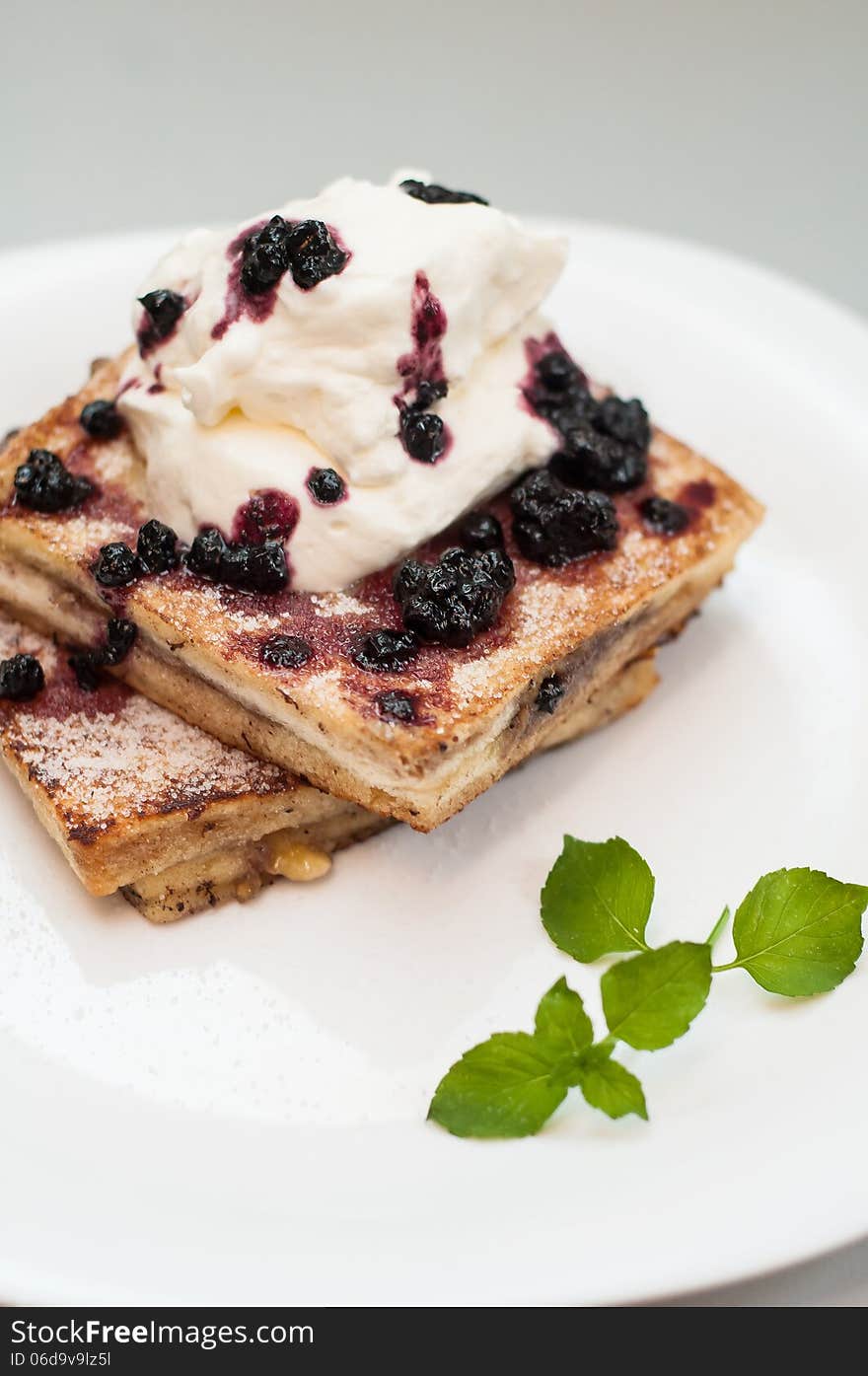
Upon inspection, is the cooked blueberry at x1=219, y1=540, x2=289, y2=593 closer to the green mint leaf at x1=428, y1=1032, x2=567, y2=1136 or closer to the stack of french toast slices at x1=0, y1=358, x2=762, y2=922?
the stack of french toast slices at x1=0, y1=358, x2=762, y2=922

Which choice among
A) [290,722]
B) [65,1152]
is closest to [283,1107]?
[65,1152]

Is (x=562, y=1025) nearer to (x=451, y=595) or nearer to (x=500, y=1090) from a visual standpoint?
(x=500, y=1090)

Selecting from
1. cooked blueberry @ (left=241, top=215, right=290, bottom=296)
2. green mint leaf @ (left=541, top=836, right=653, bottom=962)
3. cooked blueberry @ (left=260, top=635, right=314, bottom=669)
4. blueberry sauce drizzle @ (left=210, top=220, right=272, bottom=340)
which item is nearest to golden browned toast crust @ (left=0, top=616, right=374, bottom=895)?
cooked blueberry @ (left=260, top=635, right=314, bottom=669)

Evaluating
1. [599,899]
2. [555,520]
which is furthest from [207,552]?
[599,899]

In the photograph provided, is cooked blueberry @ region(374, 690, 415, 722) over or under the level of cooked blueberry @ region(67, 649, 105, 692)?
over

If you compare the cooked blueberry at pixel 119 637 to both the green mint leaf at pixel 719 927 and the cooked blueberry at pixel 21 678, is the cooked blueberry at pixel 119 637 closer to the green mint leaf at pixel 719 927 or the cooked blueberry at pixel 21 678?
the cooked blueberry at pixel 21 678

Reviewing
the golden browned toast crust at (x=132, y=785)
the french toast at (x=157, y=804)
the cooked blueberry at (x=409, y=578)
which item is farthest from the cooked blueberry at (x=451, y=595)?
the golden browned toast crust at (x=132, y=785)
